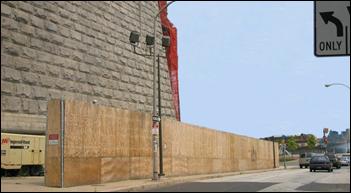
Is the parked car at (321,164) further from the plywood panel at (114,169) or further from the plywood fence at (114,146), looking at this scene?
the plywood panel at (114,169)

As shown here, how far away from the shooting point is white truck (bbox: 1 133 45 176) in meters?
31.9

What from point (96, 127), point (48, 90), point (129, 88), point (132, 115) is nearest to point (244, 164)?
point (129, 88)

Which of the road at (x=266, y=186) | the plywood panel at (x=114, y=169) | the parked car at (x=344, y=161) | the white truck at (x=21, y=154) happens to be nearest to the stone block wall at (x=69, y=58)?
the white truck at (x=21, y=154)

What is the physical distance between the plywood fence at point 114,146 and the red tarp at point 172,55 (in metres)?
24.5

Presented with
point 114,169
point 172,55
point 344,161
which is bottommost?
point 344,161

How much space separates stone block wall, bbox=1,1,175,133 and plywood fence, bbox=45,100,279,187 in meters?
9.48

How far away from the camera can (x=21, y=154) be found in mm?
32938

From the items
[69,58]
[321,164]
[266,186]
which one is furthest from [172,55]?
[266,186]

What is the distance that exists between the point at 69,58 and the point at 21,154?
1430 cm

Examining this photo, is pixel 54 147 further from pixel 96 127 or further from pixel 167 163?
pixel 167 163

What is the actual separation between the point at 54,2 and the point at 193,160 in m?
16.7

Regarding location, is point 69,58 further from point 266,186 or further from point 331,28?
point 331,28

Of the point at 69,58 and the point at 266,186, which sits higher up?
the point at 69,58

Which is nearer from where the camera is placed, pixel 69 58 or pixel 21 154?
pixel 21 154
